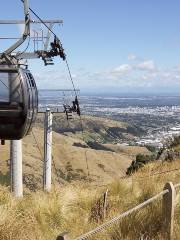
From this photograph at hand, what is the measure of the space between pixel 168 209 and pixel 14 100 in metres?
6.13

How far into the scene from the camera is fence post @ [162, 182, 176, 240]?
8539 millimetres

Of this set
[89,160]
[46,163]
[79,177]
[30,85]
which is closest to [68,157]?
[89,160]

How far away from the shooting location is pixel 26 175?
2037 inches

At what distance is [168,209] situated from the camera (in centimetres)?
862

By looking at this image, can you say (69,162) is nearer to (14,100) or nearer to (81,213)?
(14,100)

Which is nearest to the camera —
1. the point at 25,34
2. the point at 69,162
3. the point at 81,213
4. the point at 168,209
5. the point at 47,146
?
the point at 168,209

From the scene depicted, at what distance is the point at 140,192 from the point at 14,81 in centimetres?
430

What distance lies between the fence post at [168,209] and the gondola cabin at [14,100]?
19.0ft

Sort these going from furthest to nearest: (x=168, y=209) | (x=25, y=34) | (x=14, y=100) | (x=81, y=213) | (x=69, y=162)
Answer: (x=69, y=162)
(x=25, y=34)
(x=14, y=100)
(x=81, y=213)
(x=168, y=209)

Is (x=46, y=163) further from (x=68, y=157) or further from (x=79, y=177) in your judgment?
(x=68, y=157)

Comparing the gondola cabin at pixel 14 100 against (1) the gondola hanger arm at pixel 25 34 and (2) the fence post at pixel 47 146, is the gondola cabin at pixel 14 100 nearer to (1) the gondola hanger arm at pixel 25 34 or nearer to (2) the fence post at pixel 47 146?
(1) the gondola hanger arm at pixel 25 34

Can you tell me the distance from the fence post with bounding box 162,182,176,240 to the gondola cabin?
5.80m

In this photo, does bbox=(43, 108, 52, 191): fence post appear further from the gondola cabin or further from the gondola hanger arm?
the gondola cabin

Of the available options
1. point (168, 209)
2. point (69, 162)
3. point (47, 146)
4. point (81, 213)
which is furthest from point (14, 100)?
point (69, 162)
